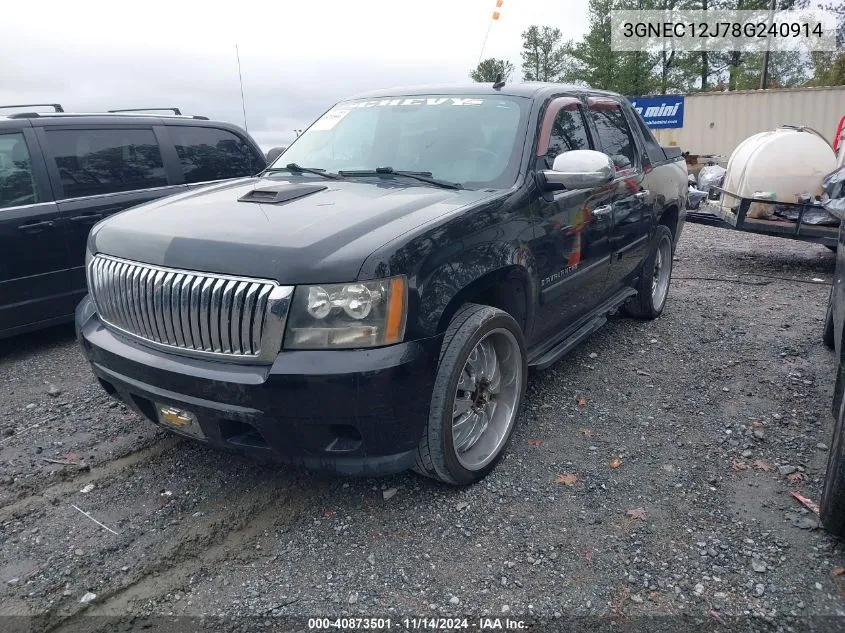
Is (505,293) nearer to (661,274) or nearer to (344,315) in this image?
(344,315)

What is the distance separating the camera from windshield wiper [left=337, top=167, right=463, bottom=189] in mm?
3412

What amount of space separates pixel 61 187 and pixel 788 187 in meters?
7.55

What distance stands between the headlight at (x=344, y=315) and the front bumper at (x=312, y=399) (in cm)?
5

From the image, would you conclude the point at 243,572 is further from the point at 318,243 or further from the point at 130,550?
the point at 318,243

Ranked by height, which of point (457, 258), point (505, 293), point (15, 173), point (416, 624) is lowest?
point (416, 624)

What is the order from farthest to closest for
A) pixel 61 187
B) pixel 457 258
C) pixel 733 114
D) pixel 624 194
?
pixel 733 114
pixel 61 187
pixel 624 194
pixel 457 258

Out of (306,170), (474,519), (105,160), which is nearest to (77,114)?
(105,160)

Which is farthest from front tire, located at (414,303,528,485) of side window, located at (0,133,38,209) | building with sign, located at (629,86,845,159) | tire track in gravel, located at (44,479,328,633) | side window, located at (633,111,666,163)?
building with sign, located at (629,86,845,159)

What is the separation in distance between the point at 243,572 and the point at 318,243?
1348 millimetres

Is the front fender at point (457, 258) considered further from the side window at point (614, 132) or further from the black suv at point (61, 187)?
the black suv at point (61, 187)

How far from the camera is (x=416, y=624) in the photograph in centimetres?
236

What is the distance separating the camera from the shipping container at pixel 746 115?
59.1 ft

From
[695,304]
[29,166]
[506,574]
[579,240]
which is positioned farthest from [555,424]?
[29,166]

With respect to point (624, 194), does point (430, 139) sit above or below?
above
